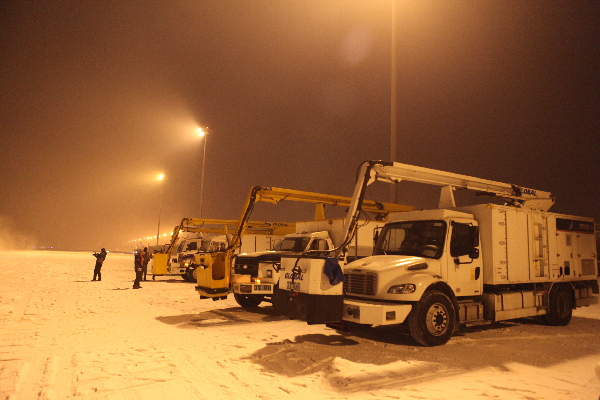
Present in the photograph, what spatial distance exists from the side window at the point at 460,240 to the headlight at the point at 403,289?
1567 mm

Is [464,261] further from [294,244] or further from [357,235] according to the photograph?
[294,244]

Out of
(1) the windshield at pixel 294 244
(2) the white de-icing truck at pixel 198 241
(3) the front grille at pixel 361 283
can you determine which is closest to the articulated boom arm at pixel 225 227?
(2) the white de-icing truck at pixel 198 241

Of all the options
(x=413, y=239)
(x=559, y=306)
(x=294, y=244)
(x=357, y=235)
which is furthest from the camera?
(x=294, y=244)

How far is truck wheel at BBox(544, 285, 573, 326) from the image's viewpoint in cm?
1086

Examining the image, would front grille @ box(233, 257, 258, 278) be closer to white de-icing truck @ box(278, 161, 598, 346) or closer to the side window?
white de-icing truck @ box(278, 161, 598, 346)

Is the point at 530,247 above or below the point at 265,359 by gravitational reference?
above

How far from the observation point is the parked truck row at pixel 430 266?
771cm

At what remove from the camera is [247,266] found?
42.2 ft

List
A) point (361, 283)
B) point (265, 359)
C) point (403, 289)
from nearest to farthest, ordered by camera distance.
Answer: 1. point (265, 359)
2. point (403, 289)
3. point (361, 283)

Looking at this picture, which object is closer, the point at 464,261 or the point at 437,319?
the point at 437,319

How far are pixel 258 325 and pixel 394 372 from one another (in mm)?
4877

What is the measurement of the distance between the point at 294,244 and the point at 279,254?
116 cm

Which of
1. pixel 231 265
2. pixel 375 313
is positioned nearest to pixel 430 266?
pixel 375 313

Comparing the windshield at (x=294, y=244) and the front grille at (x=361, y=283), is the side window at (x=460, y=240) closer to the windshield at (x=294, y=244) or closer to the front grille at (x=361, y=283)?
the front grille at (x=361, y=283)
